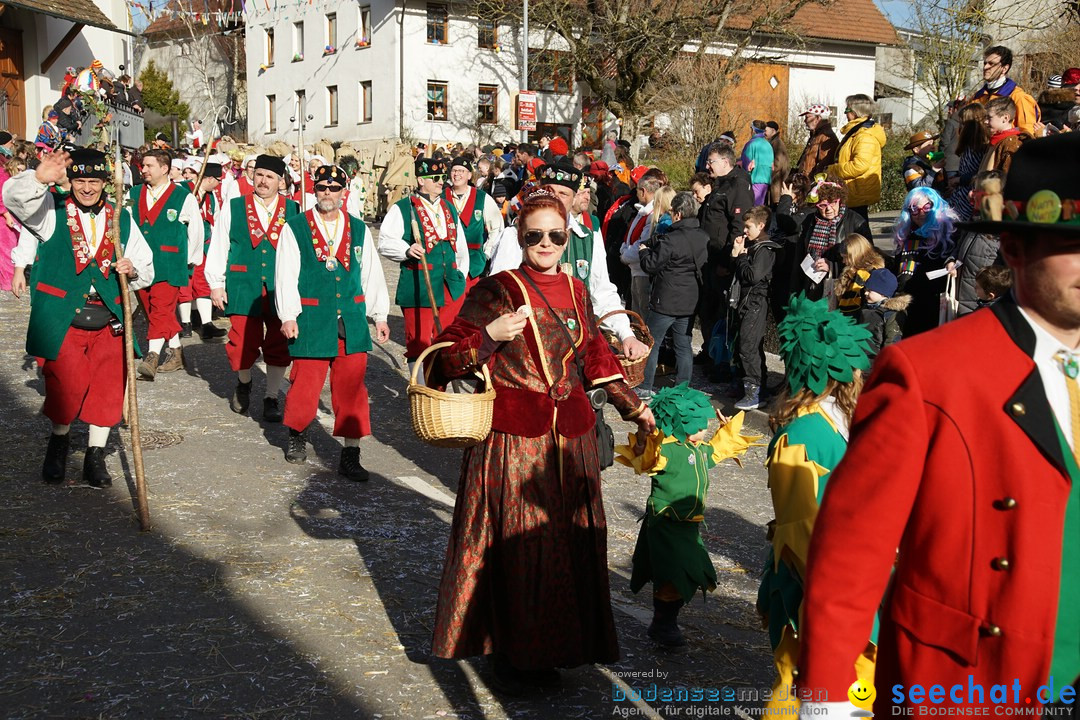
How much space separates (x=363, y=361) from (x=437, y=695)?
3942 mm

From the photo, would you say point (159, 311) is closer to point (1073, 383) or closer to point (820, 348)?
point (820, 348)

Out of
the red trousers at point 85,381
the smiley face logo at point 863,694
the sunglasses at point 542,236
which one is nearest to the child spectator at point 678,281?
the red trousers at point 85,381

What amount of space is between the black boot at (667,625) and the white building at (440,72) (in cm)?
3297

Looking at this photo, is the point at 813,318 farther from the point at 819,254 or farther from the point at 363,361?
the point at 819,254

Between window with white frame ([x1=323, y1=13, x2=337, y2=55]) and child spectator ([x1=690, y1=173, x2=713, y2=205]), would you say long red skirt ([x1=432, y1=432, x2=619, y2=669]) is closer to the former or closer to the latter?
child spectator ([x1=690, y1=173, x2=713, y2=205])

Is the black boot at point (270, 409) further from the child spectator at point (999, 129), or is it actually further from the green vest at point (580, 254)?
the child spectator at point (999, 129)

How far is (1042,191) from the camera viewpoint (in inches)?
83.7

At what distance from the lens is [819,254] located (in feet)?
31.7

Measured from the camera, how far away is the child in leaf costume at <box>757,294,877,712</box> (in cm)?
362

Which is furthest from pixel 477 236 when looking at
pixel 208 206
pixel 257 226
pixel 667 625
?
pixel 208 206

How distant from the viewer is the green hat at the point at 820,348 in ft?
12.5

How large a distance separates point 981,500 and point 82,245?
652 cm

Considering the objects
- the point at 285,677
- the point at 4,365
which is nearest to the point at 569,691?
the point at 285,677

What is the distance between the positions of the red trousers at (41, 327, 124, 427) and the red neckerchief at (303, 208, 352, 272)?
4.83 ft
